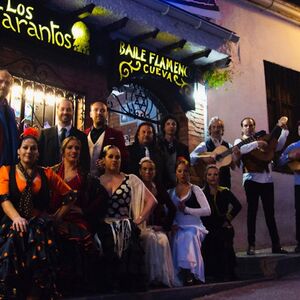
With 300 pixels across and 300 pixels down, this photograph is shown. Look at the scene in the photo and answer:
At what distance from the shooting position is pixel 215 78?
9.49 meters

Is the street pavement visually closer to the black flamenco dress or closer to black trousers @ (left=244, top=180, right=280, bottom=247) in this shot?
the black flamenco dress

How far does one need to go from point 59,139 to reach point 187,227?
1902mm

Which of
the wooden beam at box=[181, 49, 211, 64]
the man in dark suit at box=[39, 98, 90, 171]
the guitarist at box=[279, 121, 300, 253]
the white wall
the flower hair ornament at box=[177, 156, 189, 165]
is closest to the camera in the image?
the man in dark suit at box=[39, 98, 90, 171]

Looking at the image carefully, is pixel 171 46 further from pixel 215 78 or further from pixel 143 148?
pixel 143 148

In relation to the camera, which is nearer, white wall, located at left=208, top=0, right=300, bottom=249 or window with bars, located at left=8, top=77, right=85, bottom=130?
window with bars, located at left=8, top=77, right=85, bottom=130

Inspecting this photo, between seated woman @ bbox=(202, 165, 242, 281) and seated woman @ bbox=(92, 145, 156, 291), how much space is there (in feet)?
4.14

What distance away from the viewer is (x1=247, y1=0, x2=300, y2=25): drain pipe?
10.8 meters

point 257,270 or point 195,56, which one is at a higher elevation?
point 195,56

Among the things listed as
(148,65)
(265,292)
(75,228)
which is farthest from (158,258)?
(148,65)

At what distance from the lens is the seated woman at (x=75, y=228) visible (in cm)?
468

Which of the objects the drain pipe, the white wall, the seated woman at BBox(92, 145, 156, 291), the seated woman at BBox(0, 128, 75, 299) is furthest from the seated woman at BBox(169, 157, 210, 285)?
the drain pipe

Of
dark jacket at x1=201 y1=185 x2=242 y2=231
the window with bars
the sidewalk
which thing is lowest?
the sidewalk

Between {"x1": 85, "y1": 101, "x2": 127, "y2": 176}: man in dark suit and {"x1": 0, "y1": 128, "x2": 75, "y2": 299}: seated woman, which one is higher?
{"x1": 85, "y1": 101, "x2": 127, "y2": 176}: man in dark suit

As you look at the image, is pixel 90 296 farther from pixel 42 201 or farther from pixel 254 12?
pixel 254 12
